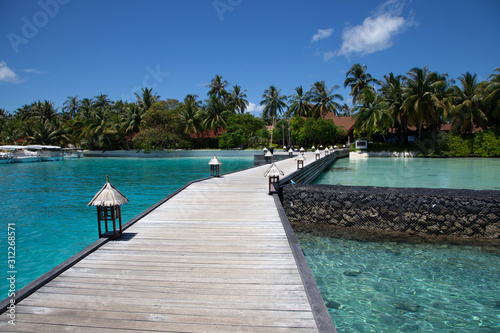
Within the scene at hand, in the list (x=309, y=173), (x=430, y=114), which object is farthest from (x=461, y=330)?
(x=430, y=114)

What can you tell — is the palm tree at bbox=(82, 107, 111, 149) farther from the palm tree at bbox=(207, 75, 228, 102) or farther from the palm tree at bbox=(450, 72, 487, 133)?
the palm tree at bbox=(450, 72, 487, 133)

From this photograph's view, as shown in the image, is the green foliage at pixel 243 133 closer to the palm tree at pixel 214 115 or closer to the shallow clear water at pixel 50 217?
the palm tree at pixel 214 115

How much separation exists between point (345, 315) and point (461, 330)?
4.89 ft

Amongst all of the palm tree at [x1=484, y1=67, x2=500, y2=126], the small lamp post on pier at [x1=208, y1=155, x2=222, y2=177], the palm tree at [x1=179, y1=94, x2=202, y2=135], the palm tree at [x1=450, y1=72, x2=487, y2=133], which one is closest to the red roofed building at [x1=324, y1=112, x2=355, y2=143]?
the palm tree at [x1=450, y1=72, x2=487, y2=133]

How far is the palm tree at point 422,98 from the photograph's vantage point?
33969 millimetres

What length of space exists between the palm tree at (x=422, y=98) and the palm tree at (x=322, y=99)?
12586mm

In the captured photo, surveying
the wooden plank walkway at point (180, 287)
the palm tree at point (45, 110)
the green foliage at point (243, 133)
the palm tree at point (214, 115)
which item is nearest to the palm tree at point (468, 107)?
the green foliage at point (243, 133)

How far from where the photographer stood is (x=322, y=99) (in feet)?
155

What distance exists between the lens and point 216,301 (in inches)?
122

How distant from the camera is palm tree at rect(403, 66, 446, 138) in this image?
3397 centimetres

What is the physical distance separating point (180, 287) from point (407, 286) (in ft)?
13.0

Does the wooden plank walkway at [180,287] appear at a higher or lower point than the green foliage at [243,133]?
lower

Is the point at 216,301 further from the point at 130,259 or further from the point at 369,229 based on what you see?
the point at 369,229

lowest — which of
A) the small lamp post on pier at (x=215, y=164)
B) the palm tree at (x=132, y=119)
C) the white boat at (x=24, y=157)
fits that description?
the small lamp post on pier at (x=215, y=164)
